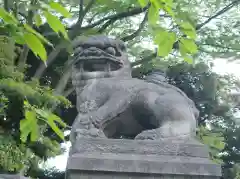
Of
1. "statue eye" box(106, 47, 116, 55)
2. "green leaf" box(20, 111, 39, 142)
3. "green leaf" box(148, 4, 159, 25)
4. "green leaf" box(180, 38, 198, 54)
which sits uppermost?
"green leaf" box(148, 4, 159, 25)

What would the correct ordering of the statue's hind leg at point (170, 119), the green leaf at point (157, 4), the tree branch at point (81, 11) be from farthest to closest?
the tree branch at point (81, 11), the statue's hind leg at point (170, 119), the green leaf at point (157, 4)

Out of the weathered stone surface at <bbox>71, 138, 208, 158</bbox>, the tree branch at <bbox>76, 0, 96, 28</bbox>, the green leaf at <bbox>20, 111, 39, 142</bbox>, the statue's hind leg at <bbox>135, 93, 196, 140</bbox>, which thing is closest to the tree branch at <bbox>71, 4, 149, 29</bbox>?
the tree branch at <bbox>76, 0, 96, 28</bbox>

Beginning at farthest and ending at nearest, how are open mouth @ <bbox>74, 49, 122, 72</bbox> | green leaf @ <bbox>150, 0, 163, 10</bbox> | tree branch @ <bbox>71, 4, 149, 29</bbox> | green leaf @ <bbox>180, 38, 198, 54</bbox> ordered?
tree branch @ <bbox>71, 4, 149, 29</bbox>
open mouth @ <bbox>74, 49, 122, 72</bbox>
green leaf @ <bbox>180, 38, 198, 54</bbox>
green leaf @ <bbox>150, 0, 163, 10</bbox>

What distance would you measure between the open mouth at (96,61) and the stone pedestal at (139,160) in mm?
695

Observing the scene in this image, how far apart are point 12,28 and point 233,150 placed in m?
10.2

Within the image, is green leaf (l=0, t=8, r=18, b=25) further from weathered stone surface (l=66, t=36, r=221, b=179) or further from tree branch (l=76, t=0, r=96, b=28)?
tree branch (l=76, t=0, r=96, b=28)

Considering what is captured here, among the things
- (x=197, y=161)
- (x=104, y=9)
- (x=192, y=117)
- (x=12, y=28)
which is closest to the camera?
(x=12, y=28)

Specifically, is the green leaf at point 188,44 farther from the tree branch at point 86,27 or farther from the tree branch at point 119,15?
the tree branch at point 119,15

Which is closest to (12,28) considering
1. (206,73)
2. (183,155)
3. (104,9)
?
(183,155)

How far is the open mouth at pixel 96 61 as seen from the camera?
3.46 meters

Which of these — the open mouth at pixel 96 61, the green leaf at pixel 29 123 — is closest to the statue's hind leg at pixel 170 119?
the open mouth at pixel 96 61

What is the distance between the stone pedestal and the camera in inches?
118

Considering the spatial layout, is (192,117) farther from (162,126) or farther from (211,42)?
(211,42)

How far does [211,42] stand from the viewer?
936cm
